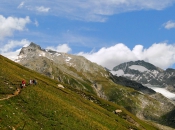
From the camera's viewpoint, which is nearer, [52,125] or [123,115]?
[52,125]

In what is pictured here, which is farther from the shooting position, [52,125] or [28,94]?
[28,94]

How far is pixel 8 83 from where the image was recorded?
55562 millimetres

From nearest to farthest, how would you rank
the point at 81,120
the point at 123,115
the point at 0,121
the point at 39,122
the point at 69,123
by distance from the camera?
the point at 0,121, the point at 39,122, the point at 69,123, the point at 81,120, the point at 123,115

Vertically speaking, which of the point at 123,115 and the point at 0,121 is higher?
the point at 123,115

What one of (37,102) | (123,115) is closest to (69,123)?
(37,102)

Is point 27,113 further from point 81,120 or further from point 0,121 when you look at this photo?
point 81,120

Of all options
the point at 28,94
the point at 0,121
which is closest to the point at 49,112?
the point at 28,94

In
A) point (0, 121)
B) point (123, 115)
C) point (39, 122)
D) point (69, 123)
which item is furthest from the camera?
point (123, 115)

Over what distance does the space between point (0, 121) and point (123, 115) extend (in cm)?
8325

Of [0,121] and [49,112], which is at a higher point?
[49,112]

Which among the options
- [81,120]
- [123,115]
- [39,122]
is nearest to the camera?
[39,122]

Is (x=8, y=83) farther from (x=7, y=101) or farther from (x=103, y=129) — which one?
(x=103, y=129)

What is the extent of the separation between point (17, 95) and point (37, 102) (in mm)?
4258

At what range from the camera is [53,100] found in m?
55.6
